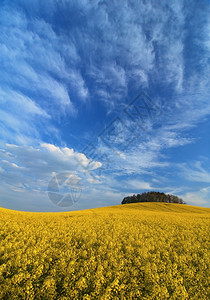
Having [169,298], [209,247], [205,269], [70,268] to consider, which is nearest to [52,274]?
[70,268]

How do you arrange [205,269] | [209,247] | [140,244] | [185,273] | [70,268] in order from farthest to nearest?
[209,247]
[140,244]
[205,269]
[185,273]
[70,268]

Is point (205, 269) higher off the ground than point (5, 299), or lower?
higher

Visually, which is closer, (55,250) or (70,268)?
(70,268)

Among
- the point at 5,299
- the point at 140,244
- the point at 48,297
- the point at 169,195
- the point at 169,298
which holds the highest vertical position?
the point at 169,195

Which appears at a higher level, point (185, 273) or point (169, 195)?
point (169, 195)

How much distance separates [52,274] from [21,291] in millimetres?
1263

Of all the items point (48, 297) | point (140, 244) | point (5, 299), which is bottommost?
point (5, 299)

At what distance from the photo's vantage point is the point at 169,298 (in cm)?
428

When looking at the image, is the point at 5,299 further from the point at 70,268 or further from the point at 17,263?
the point at 70,268

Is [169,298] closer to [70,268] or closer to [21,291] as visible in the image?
[70,268]

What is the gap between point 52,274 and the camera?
5387mm

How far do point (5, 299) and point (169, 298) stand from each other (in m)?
4.90

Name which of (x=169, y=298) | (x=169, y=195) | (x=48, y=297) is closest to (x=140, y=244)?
(x=169, y=298)

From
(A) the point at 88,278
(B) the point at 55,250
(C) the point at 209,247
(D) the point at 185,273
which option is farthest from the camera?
(C) the point at 209,247
